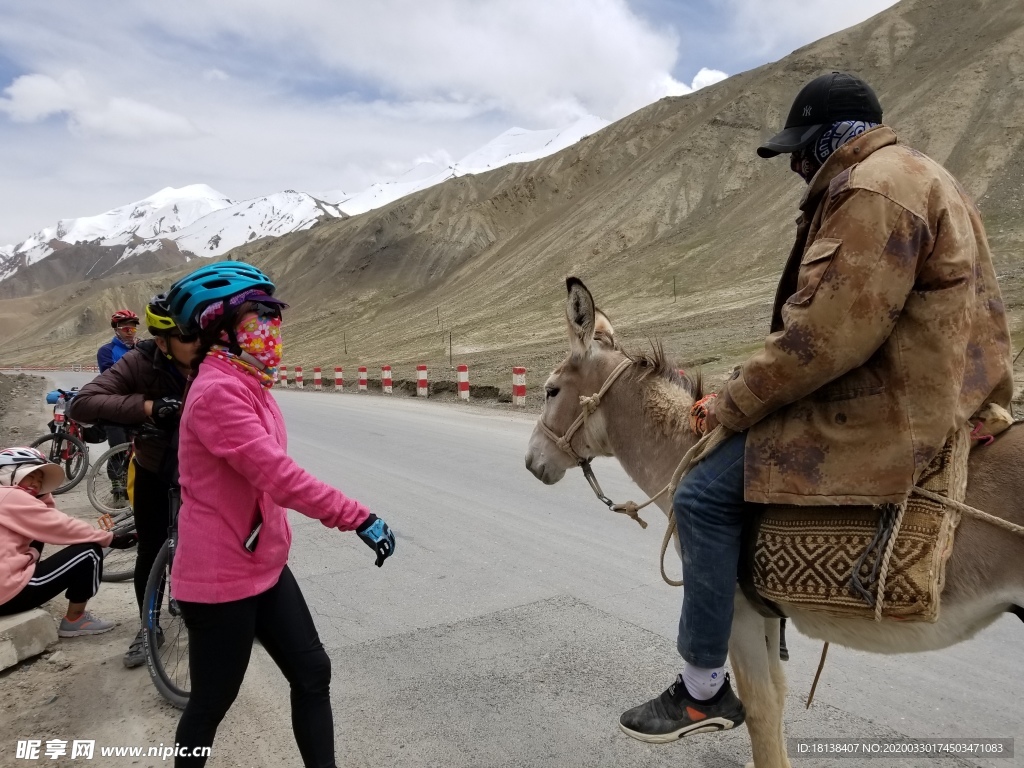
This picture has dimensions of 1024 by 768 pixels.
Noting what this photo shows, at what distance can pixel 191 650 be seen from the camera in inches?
99.0

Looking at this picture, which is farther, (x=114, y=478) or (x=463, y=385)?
(x=463, y=385)

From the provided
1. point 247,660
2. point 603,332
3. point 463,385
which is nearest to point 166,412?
point 247,660

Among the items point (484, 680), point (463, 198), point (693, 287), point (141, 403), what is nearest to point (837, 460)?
point (484, 680)

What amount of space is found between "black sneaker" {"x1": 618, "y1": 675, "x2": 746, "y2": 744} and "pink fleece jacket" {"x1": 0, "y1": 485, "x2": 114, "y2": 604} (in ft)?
12.2

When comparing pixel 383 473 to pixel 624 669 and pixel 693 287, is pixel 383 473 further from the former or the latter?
pixel 693 287

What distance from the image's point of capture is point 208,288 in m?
2.57

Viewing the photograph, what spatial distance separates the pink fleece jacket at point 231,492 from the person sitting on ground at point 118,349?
4840 millimetres

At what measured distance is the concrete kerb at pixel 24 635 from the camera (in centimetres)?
402

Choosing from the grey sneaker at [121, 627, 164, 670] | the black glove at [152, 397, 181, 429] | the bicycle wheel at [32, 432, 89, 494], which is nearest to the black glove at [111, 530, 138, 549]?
the grey sneaker at [121, 627, 164, 670]

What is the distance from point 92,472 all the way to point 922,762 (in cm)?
912

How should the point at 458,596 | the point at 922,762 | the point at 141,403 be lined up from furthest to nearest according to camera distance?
the point at 458,596, the point at 141,403, the point at 922,762

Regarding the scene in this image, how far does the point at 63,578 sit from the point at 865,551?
4.61 meters

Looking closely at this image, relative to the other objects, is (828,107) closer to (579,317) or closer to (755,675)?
(579,317)

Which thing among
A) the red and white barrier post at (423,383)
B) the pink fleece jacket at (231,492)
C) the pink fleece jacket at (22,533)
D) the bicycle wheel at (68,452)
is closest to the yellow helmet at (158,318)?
the pink fleece jacket at (22,533)
